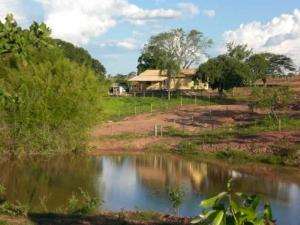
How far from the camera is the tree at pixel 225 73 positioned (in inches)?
3233

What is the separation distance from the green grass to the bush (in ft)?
69.3

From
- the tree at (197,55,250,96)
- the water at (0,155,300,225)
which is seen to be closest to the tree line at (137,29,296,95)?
the tree at (197,55,250,96)

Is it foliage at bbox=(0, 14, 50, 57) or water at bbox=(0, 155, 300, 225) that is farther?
water at bbox=(0, 155, 300, 225)

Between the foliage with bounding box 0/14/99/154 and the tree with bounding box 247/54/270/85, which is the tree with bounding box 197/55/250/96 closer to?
the tree with bounding box 247/54/270/85

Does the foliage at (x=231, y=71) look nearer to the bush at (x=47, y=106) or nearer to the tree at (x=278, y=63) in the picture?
the tree at (x=278, y=63)

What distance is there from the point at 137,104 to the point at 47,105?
37.6m

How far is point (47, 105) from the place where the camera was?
37.0 metres

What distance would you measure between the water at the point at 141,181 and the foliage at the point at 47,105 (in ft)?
4.28

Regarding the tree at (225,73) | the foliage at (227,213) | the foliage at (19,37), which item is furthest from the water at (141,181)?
the tree at (225,73)

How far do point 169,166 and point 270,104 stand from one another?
647 inches

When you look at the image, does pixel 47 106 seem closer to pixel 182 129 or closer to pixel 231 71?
pixel 182 129

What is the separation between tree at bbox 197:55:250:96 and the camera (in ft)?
269

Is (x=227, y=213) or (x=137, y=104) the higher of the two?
(x=227, y=213)

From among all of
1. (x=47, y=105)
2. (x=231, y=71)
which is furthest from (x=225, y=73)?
(x=47, y=105)
